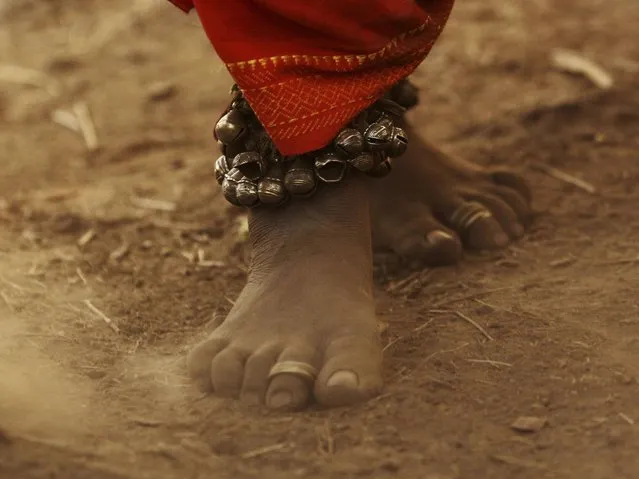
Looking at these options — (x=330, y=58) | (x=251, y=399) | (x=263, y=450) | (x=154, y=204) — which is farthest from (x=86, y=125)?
(x=263, y=450)

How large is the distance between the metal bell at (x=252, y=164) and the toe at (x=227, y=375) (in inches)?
9.8

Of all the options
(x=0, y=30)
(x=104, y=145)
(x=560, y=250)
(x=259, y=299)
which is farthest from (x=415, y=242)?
(x=0, y=30)

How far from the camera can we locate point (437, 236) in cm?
160

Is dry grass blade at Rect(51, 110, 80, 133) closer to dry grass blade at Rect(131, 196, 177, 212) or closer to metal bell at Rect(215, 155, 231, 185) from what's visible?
dry grass blade at Rect(131, 196, 177, 212)

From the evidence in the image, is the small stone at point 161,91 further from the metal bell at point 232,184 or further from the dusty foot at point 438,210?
the metal bell at point 232,184

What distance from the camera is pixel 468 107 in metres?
2.31

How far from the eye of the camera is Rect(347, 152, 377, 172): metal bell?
4.59 ft

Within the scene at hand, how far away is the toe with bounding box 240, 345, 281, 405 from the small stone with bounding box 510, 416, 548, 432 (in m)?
0.29

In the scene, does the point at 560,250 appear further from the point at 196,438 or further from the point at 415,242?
the point at 196,438

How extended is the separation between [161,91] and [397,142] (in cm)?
123

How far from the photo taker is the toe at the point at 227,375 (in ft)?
4.19

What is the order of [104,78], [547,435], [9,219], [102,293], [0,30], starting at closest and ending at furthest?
[547,435], [102,293], [9,219], [104,78], [0,30]

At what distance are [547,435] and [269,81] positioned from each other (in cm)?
52

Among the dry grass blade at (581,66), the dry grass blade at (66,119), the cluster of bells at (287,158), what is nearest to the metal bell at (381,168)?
the cluster of bells at (287,158)
